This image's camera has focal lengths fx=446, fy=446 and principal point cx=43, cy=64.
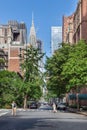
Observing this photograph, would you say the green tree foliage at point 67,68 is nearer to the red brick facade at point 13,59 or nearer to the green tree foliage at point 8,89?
the green tree foliage at point 8,89

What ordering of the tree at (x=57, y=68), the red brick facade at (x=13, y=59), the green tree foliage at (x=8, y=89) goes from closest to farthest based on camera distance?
the tree at (x=57, y=68)
the green tree foliage at (x=8, y=89)
the red brick facade at (x=13, y=59)

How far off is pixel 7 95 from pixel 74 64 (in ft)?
136

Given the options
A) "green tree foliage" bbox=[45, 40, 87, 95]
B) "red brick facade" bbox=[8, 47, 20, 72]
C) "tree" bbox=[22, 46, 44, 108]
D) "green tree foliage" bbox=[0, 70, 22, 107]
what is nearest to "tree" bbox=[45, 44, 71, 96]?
"green tree foliage" bbox=[45, 40, 87, 95]

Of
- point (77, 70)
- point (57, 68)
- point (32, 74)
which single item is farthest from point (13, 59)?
point (77, 70)

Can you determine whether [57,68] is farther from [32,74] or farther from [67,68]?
[32,74]

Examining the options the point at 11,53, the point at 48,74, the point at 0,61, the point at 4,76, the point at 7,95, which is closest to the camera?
the point at 0,61

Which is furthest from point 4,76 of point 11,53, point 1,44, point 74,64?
point 1,44

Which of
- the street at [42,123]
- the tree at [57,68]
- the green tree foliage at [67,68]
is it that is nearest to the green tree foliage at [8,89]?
the green tree foliage at [67,68]

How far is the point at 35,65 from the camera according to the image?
108 m

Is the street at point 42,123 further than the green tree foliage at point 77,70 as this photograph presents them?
No

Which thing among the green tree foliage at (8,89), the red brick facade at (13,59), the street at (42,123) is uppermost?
the red brick facade at (13,59)

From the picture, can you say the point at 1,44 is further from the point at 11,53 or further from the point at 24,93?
the point at 24,93

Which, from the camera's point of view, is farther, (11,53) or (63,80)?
(11,53)

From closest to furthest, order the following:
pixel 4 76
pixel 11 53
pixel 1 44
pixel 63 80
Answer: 1. pixel 63 80
2. pixel 4 76
3. pixel 11 53
4. pixel 1 44
